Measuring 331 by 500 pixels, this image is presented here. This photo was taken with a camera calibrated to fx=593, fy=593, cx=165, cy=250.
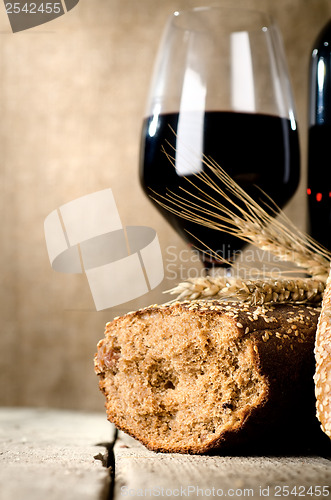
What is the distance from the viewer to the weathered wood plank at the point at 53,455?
1.95 ft

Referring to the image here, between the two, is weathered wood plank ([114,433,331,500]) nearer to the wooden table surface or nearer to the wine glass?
the wooden table surface

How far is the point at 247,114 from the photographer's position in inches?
38.1

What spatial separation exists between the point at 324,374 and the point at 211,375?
0.48 ft

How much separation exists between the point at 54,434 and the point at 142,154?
49 centimetres

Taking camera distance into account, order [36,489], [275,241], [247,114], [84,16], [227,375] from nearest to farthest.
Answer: [36,489] → [227,375] → [275,241] → [247,114] → [84,16]

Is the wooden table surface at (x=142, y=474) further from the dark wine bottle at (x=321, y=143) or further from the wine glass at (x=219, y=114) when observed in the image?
the dark wine bottle at (x=321, y=143)

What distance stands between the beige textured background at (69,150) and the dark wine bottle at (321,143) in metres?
0.41

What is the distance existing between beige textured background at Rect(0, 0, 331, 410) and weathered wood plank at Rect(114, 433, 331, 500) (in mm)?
815

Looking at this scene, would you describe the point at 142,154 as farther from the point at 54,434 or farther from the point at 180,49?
the point at 54,434

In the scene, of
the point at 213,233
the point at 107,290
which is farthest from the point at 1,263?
the point at 213,233
